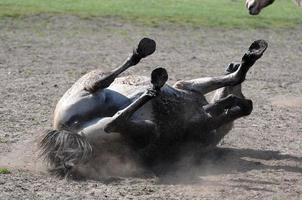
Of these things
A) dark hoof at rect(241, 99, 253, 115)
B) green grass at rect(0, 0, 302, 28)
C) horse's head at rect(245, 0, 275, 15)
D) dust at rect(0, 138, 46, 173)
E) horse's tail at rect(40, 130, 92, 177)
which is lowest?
green grass at rect(0, 0, 302, 28)

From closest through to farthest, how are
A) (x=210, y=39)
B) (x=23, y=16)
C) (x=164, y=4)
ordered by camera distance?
(x=210, y=39) → (x=23, y=16) → (x=164, y=4)

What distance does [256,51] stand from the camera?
715 centimetres

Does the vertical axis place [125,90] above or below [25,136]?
above

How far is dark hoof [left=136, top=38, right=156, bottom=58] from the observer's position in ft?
22.7

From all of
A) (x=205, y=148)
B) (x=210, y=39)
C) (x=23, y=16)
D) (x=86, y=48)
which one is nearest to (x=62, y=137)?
(x=205, y=148)

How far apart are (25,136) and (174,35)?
A: 34.6ft

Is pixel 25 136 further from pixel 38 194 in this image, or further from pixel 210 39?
pixel 210 39

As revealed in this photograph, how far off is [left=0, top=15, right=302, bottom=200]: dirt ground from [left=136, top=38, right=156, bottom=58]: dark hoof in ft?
3.81

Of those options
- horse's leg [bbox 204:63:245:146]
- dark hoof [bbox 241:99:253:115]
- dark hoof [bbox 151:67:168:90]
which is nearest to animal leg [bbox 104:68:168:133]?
dark hoof [bbox 151:67:168:90]

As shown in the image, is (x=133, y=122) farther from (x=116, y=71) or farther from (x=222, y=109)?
(x=222, y=109)

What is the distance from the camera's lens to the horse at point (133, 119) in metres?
6.37

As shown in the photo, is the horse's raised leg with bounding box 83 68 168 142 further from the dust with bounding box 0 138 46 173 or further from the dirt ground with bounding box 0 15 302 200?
the dust with bounding box 0 138 46 173

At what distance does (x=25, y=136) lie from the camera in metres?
8.05

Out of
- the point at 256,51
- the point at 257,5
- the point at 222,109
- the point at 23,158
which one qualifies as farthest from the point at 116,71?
the point at 257,5
